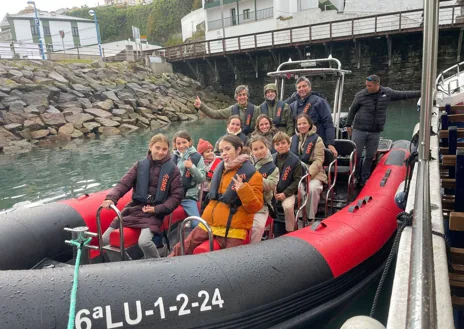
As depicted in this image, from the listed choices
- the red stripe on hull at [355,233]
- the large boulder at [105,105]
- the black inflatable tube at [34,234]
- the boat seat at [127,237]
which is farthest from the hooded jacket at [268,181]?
the large boulder at [105,105]

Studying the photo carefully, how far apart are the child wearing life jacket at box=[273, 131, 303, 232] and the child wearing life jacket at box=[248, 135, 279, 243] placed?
0.27 meters

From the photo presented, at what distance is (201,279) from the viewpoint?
8.73 ft

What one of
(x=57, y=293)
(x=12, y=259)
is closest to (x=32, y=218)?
(x=12, y=259)

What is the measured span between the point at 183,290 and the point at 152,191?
1413 millimetres

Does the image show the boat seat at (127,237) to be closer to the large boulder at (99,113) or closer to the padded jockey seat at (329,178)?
the padded jockey seat at (329,178)

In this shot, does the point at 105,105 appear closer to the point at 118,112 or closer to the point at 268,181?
the point at 118,112

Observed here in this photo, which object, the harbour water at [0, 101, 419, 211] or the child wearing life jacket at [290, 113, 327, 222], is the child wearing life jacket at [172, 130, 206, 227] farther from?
the harbour water at [0, 101, 419, 211]

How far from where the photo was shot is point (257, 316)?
2777mm

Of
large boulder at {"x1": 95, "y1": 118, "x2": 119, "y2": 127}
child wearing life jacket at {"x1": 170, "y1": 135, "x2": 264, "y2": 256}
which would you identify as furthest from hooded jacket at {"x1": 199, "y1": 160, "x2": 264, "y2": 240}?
large boulder at {"x1": 95, "y1": 118, "x2": 119, "y2": 127}

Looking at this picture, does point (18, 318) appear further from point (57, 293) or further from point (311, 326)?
point (311, 326)

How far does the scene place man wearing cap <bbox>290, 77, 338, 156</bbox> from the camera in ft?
17.0

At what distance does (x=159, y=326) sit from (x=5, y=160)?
12.2 m

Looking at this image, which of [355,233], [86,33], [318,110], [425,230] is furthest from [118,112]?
[86,33]

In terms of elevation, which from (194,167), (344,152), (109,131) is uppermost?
(194,167)
